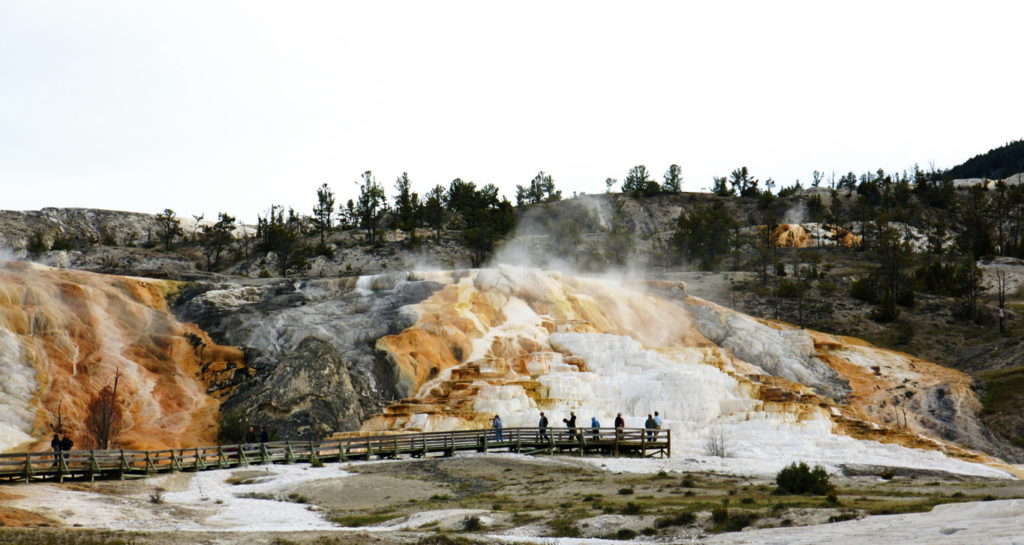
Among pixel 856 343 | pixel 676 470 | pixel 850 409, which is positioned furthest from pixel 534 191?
pixel 676 470

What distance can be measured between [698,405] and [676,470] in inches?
467

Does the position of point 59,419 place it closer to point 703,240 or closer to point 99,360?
point 99,360

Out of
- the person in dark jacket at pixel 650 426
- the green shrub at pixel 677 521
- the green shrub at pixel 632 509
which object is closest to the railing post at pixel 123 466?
the green shrub at pixel 632 509

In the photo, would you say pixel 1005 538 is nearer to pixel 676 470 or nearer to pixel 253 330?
pixel 676 470

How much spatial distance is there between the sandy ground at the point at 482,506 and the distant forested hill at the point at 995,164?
151 metres

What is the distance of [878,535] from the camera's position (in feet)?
50.4

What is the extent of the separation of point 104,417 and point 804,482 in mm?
28023

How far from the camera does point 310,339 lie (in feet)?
153

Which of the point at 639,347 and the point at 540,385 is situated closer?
the point at 540,385

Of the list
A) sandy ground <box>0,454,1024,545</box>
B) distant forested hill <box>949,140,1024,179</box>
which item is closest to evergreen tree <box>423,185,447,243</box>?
sandy ground <box>0,454,1024,545</box>

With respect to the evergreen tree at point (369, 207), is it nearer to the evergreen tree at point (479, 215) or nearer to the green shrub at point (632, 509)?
the evergreen tree at point (479, 215)

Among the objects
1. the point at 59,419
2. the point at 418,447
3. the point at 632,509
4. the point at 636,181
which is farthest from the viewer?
the point at 636,181

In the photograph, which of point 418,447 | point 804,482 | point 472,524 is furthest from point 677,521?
point 418,447

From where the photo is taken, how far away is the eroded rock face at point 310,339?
139 ft
